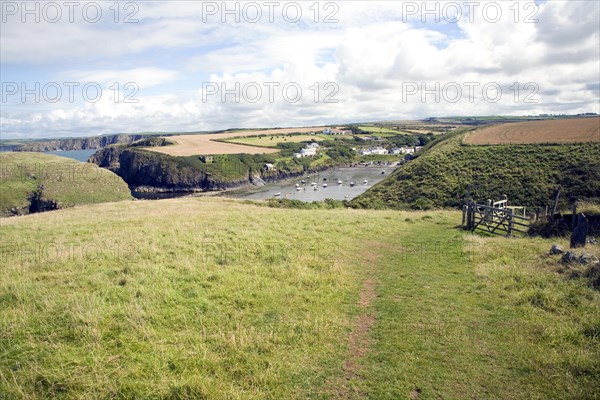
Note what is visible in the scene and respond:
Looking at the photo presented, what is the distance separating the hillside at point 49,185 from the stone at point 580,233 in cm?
10336

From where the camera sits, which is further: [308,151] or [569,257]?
[308,151]

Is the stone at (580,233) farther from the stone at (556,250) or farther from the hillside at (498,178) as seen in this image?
the hillside at (498,178)

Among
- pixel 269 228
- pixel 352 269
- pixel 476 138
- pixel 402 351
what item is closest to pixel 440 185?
pixel 476 138

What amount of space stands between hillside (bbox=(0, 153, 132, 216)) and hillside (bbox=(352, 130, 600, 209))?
8176 centimetres

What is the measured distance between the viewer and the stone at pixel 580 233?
14.3 meters

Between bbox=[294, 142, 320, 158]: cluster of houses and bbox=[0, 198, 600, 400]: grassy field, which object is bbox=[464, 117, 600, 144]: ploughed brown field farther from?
bbox=[294, 142, 320, 158]: cluster of houses

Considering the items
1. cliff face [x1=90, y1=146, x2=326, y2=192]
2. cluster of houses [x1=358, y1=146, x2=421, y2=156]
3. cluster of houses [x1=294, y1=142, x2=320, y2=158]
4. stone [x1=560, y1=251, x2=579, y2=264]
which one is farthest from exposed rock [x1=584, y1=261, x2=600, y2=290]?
cluster of houses [x1=358, y1=146, x2=421, y2=156]

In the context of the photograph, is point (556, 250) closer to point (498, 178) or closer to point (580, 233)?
point (580, 233)

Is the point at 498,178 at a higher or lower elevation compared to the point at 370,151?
lower

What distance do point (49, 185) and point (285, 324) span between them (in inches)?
4445

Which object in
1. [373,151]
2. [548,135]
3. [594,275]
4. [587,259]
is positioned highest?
[373,151]

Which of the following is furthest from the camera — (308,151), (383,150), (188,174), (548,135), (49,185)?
(383,150)

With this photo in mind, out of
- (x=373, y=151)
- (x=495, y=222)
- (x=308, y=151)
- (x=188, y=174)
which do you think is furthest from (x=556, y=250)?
(x=373, y=151)

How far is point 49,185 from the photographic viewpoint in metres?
96.5
